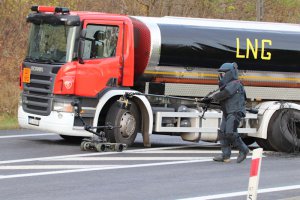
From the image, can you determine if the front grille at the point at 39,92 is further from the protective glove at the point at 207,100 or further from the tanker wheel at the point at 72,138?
the protective glove at the point at 207,100

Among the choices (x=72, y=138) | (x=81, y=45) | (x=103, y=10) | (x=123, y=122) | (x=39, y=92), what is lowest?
(x=72, y=138)

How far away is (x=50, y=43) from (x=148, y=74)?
2089 mm

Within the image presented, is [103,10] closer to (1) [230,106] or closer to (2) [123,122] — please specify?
(2) [123,122]

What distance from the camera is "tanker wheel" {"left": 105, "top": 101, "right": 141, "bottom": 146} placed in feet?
51.6

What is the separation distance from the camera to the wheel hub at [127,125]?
15848 millimetres

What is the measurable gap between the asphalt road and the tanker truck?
579 mm

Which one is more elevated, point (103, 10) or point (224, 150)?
point (103, 10)

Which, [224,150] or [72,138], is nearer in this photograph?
[224,150]

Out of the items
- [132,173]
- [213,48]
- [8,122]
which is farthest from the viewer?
[8,122]

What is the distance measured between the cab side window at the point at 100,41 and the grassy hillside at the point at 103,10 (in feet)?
22.4

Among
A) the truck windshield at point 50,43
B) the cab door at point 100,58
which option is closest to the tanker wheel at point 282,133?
the cab door at point 100,58

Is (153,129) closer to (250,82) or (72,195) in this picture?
(250,82)

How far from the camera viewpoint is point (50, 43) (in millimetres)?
15930

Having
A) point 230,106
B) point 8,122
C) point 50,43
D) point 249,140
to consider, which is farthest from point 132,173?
point 8,122
